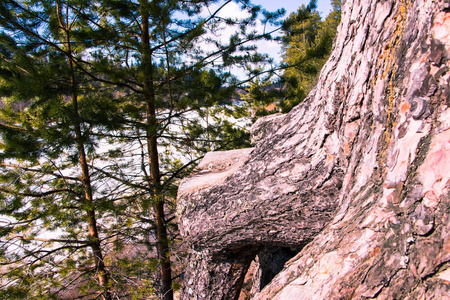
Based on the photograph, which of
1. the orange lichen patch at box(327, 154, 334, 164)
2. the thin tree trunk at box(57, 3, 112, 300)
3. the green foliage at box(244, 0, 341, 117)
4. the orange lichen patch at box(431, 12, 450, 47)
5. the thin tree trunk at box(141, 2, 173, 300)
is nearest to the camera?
the orange lichen patch at box(431, 12, 450, 47)

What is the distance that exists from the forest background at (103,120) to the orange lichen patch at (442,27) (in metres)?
2.75

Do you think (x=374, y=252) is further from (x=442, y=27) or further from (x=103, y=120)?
(x=103, y=120)

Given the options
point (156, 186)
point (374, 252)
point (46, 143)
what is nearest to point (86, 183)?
point (46, 143)

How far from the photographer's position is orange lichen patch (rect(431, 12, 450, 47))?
2.60ft

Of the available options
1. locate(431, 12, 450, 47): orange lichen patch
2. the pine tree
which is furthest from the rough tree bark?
the pine tree

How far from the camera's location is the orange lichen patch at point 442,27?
31.1 inches

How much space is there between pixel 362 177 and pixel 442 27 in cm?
66

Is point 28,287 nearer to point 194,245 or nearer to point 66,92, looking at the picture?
point 66,92

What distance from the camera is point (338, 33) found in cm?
165

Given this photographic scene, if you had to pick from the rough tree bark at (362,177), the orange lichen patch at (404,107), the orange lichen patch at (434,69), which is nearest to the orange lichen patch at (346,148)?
the rough tree bark at (362,177)

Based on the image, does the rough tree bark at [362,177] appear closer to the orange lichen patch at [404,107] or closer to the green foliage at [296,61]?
the orange lichen patch at [404,107]

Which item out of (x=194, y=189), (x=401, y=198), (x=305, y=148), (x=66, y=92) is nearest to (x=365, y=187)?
(x=401, y=198)

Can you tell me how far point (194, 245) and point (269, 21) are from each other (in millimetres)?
3963

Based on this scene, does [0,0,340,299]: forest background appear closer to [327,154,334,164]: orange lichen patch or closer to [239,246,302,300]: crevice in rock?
[239,246,302,300]: crevice in rock
